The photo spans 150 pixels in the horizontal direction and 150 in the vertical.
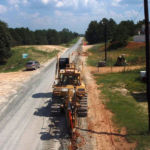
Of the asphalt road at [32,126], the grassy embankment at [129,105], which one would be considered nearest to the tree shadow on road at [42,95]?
the asphalt road at [32,126]

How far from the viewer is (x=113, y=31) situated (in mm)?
80500

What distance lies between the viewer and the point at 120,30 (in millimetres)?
70562

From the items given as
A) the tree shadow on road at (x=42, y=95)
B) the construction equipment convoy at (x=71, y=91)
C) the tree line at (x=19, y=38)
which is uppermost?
the tree line at (x=19, y=38)

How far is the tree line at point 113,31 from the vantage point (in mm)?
70500

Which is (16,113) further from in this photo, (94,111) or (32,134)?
(94,111)

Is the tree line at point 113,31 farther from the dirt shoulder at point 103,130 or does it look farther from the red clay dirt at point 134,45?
the dirt shoulder at point 103,130

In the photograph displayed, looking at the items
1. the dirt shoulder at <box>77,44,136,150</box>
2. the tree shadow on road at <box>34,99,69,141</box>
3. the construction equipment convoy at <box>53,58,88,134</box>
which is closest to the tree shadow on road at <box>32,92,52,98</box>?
the tree shadow on road at <box>34,99,69,141</box>

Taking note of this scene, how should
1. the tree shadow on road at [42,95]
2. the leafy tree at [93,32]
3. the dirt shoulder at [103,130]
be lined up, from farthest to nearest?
the leafy tree at [93,32]
the tree shadow on road at [42,95]
the dirt shoulder at [103,130]

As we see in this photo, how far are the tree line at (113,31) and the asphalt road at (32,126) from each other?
3328 cm

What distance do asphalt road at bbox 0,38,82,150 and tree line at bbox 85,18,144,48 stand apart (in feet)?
109

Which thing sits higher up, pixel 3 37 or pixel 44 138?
pixel 3 37

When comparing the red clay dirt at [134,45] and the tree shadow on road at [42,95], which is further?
the red clay dirt at [134,45]

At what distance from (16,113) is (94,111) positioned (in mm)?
5564

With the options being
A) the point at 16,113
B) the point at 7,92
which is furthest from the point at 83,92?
the point at 7,92
